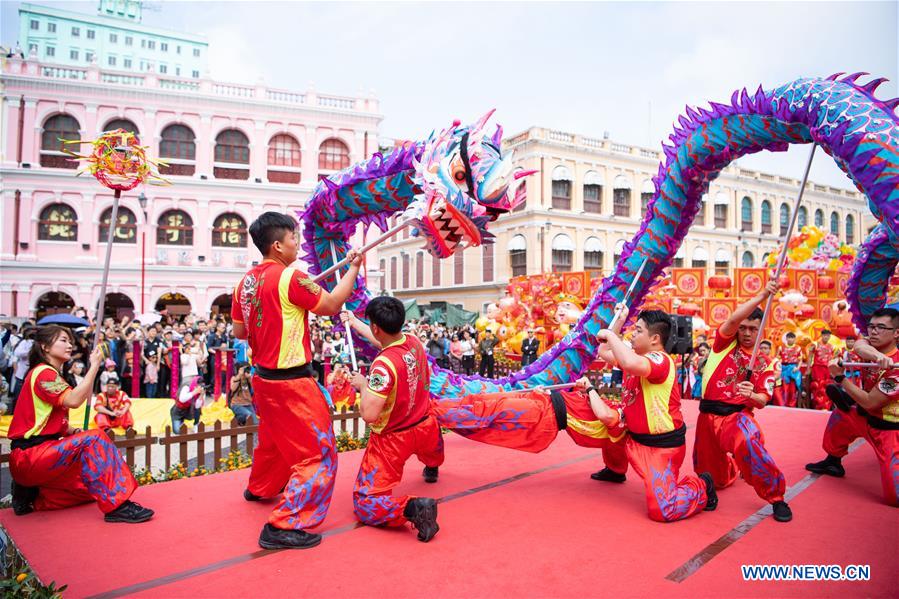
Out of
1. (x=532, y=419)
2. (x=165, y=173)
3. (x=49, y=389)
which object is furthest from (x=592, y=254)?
(x=49, y=389)

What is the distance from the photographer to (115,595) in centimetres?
268

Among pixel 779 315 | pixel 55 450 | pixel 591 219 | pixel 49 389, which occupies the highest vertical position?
pixel 591 219

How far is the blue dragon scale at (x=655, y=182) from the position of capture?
3.17 metres

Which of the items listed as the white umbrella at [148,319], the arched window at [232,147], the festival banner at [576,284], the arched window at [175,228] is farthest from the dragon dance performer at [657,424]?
the arched window at [232,147]

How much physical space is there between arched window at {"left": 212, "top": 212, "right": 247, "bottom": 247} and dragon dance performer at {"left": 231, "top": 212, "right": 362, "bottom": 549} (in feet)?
60.9

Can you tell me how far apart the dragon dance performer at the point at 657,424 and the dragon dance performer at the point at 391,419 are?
1192mm

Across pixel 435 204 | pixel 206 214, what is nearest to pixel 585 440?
pixel 435 204

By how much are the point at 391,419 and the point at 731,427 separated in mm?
2209

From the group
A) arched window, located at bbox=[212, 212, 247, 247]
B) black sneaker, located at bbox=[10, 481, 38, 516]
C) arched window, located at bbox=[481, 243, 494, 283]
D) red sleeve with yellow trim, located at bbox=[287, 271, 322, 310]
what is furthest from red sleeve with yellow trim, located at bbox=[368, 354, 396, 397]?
arched window, located at bbox=[481, 243, 494, 283]

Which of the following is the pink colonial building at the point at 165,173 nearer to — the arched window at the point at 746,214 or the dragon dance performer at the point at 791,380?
the dragon dance performer at the point at 791,380

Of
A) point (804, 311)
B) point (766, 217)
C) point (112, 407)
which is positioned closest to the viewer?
point (112, 407)

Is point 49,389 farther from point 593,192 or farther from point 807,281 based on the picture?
point 593,192

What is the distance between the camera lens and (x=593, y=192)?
→ 27.1m

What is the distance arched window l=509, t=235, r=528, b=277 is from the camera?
25.6 meters
